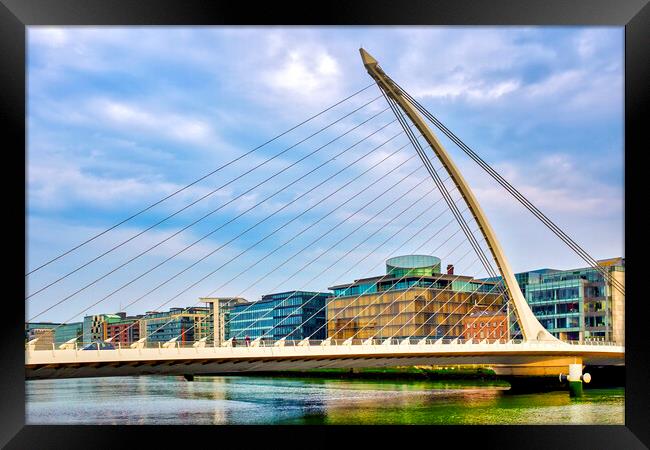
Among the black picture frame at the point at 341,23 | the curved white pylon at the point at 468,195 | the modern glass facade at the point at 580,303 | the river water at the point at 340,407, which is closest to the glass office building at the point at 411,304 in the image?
the modern glass facade at the point at 580,303

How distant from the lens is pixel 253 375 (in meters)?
39.8

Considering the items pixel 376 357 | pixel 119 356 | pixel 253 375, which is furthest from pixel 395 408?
pixel 253 375

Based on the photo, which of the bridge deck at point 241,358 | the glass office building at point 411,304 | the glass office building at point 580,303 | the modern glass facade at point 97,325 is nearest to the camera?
the bridge deck at point 241,358

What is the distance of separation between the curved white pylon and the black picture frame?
1008 centimetres

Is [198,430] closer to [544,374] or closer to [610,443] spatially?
[610,443]

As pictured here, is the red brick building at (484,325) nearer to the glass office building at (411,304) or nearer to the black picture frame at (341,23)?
the glass office building at (411,304)

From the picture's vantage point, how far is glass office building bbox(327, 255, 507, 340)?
37250 mm

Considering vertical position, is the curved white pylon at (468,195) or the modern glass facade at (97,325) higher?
the curved white pylon at (468,195)

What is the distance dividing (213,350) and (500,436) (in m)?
4.93

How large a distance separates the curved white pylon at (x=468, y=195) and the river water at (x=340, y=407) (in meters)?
2.00

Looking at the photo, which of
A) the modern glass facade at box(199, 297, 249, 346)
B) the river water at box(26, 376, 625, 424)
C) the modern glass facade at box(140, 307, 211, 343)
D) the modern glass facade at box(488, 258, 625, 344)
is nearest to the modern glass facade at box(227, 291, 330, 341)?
the modern glass facade at box(199, 297, 249, 346)

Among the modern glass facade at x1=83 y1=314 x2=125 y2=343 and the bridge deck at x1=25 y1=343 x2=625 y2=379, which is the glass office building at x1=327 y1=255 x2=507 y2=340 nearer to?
the bridge deck at x1=25 y1=343 x2=625 y2=379

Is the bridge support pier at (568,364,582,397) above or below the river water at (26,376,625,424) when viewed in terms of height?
above

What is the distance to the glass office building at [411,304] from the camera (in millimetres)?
37250
